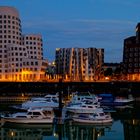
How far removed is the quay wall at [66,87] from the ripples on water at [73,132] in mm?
69998

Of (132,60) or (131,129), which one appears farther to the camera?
(132,60)

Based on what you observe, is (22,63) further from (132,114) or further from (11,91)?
(132,114)

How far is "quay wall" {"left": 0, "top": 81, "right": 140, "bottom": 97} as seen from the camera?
144m

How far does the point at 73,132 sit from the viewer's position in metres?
62.4

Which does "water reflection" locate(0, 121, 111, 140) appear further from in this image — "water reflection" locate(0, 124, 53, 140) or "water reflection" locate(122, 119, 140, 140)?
"water reflection" locate(122, 119, 140, 140)

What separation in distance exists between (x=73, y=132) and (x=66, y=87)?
83.3m

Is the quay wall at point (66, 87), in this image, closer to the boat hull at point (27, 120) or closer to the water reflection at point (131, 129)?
the water reflection at point (131, 129)

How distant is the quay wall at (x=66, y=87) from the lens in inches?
5655

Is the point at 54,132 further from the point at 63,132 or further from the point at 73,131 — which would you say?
the point at 73,131

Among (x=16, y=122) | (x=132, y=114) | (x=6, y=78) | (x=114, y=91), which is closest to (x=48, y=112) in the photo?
(x=16, y=122)

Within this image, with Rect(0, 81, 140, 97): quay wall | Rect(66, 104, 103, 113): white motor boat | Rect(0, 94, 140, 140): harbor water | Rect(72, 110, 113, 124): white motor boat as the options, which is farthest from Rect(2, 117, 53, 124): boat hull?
Rect(0, 81, 140, 97): quay wall

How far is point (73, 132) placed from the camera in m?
62.4

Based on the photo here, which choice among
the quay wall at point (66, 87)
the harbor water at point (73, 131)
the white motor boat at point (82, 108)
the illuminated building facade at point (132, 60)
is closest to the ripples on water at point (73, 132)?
the harbor water at point (73, 131)

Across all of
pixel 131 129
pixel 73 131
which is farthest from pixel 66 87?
pixel 73 131
